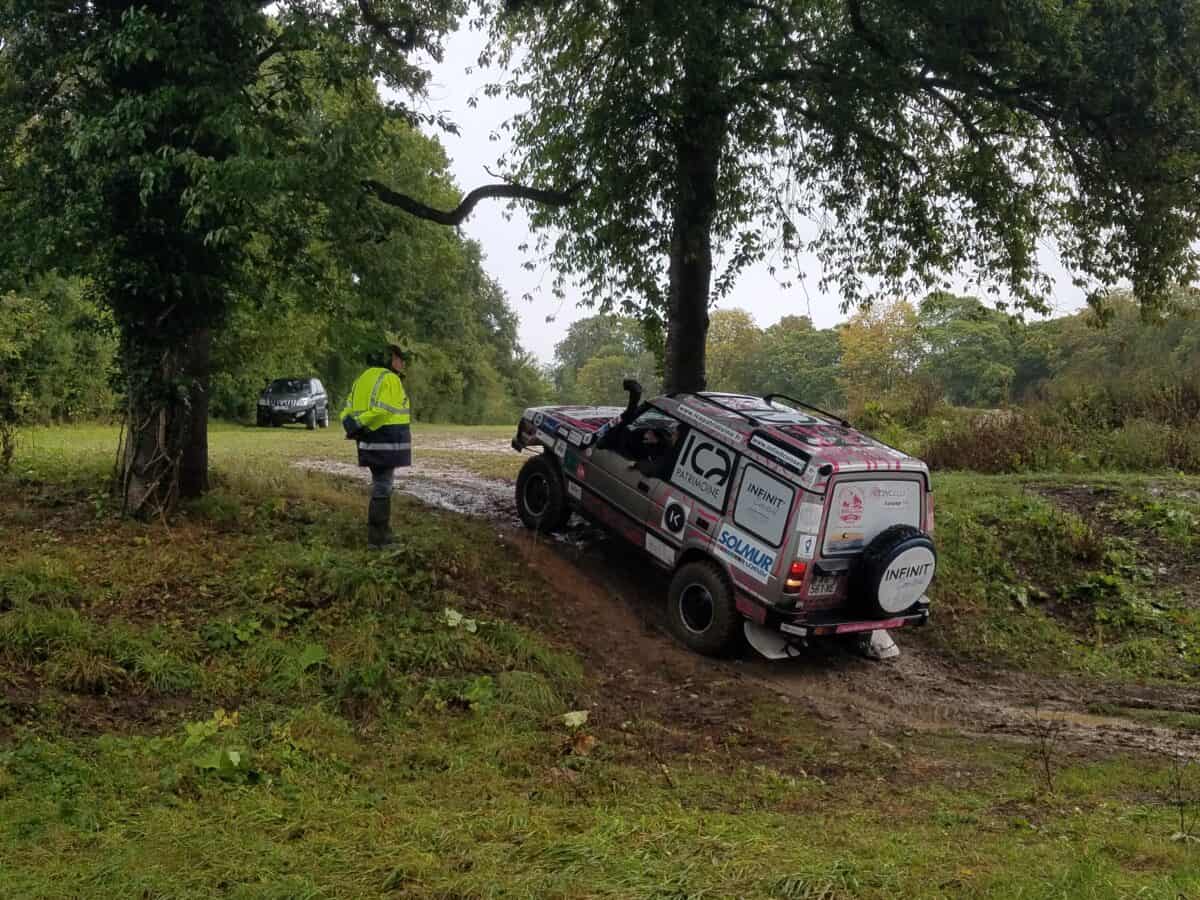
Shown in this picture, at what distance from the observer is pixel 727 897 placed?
11.5ft

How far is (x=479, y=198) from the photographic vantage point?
1216cm

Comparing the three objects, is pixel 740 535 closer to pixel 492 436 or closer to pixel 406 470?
pixel 406 470

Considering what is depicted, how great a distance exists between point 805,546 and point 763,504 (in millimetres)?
559

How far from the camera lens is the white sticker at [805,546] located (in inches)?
303

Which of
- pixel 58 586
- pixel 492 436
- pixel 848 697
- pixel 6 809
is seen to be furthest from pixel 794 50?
pixel 492 436

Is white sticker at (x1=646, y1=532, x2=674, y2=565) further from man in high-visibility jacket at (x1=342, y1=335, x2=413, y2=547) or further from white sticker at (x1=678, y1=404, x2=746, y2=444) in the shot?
man in high-visibility jacket at (x1=342, y1=335, x2=413, y2=547)

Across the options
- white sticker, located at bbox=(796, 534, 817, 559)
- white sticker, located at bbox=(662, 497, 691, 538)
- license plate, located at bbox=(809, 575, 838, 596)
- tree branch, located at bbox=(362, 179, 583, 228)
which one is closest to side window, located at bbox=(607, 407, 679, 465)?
white sticker, located at bbox=(662, 497, 691, 538)

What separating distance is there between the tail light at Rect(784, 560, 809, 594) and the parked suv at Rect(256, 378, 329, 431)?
20.9 m

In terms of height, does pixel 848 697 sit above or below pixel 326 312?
below

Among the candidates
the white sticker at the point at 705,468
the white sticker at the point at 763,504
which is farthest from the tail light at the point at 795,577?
the white sticker at the point at 705,468

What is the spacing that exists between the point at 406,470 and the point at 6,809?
10.4 metres

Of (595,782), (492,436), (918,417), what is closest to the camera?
(595,782)

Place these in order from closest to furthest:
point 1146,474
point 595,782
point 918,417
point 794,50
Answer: point 595,782 < point 794,50 < point 1146,474 < point 918,417

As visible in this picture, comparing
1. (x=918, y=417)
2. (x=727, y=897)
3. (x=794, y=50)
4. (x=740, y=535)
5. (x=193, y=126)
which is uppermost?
(x=794, y=50)
